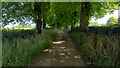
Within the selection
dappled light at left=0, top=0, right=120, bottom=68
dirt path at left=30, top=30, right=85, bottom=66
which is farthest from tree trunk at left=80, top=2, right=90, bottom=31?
dirt path at left=30, top=30, right=85, bottom=66

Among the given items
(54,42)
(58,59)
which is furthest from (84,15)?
(58,59)

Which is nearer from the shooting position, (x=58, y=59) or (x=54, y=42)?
(x=58, y=59)

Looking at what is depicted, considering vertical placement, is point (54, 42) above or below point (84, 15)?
below

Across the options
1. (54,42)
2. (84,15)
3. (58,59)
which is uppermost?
(84,15)

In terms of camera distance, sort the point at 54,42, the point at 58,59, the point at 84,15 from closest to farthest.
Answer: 1. the point at 58,59
2. the point at 84,15
3. the point at 54,42

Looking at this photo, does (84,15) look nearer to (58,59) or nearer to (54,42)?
(54,42)

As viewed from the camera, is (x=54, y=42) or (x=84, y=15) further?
(x=54, y=42)

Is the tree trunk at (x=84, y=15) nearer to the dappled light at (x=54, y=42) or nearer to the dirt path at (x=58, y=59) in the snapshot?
the dappled light at (x=54, y=42)

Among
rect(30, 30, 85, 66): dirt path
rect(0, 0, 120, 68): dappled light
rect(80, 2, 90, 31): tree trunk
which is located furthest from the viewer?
rect(80, 2, 90, 31): tree trunk

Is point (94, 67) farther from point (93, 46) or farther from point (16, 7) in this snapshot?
point (16, 7)

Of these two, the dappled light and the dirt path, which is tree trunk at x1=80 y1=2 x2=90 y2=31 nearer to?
the dappled light

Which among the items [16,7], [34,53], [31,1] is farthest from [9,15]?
[34,53]

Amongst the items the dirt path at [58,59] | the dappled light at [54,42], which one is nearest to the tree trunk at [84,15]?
the dappled light at [54,42]

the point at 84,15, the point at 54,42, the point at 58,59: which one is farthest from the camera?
the point at 54,42
